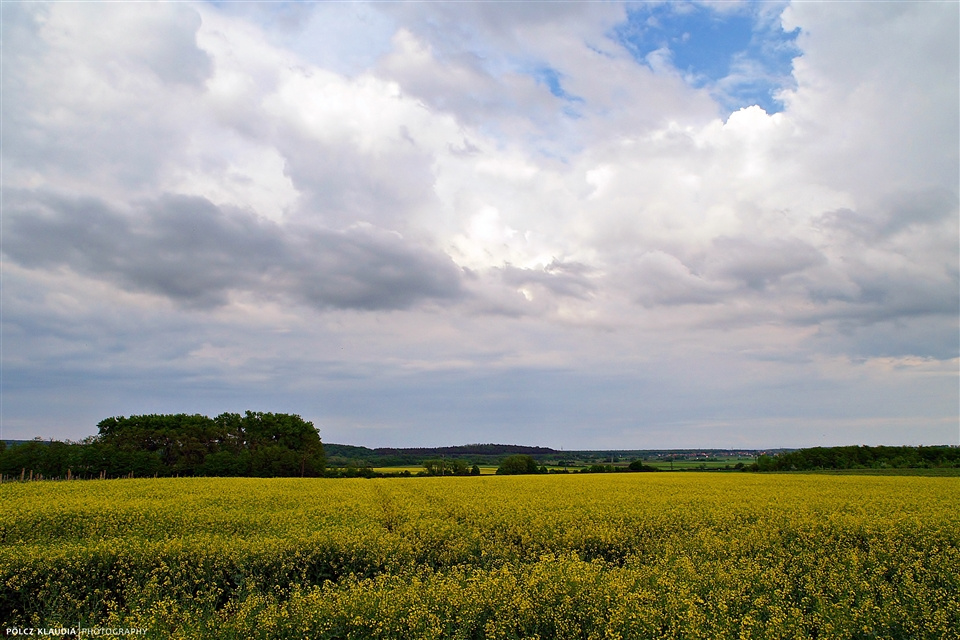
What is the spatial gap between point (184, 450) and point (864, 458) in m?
88.1

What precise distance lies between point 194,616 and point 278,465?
6037cm

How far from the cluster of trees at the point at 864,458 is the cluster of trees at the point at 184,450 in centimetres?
6600

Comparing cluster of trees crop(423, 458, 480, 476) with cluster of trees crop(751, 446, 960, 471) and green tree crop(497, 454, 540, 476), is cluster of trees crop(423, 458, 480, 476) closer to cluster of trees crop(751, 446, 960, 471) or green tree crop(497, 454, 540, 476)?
green tree crop(497, 454, 540, 476)

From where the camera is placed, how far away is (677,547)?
43.8 feet

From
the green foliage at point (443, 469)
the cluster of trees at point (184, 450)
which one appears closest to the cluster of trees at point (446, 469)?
the green foliage at point (443, 469)

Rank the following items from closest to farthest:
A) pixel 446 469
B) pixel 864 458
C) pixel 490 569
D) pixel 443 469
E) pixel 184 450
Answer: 1. pixel 490 569
2. pixel 184 450
3. pixel 864 458
4. pixel 443 469
5. pixel 446 469

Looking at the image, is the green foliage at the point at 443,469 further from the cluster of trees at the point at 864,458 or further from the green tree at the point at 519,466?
the cluster of trees at the point at 864,458

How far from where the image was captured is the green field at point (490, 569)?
7.94m

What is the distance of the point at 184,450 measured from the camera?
63375 mm

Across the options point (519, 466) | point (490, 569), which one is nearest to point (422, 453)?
point (519, 466)

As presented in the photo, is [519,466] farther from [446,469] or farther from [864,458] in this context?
[864,458]

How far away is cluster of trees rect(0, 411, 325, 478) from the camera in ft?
180

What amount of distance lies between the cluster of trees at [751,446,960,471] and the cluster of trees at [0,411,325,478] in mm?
65999

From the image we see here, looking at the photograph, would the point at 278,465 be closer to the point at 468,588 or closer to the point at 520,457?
the point at 520,457
